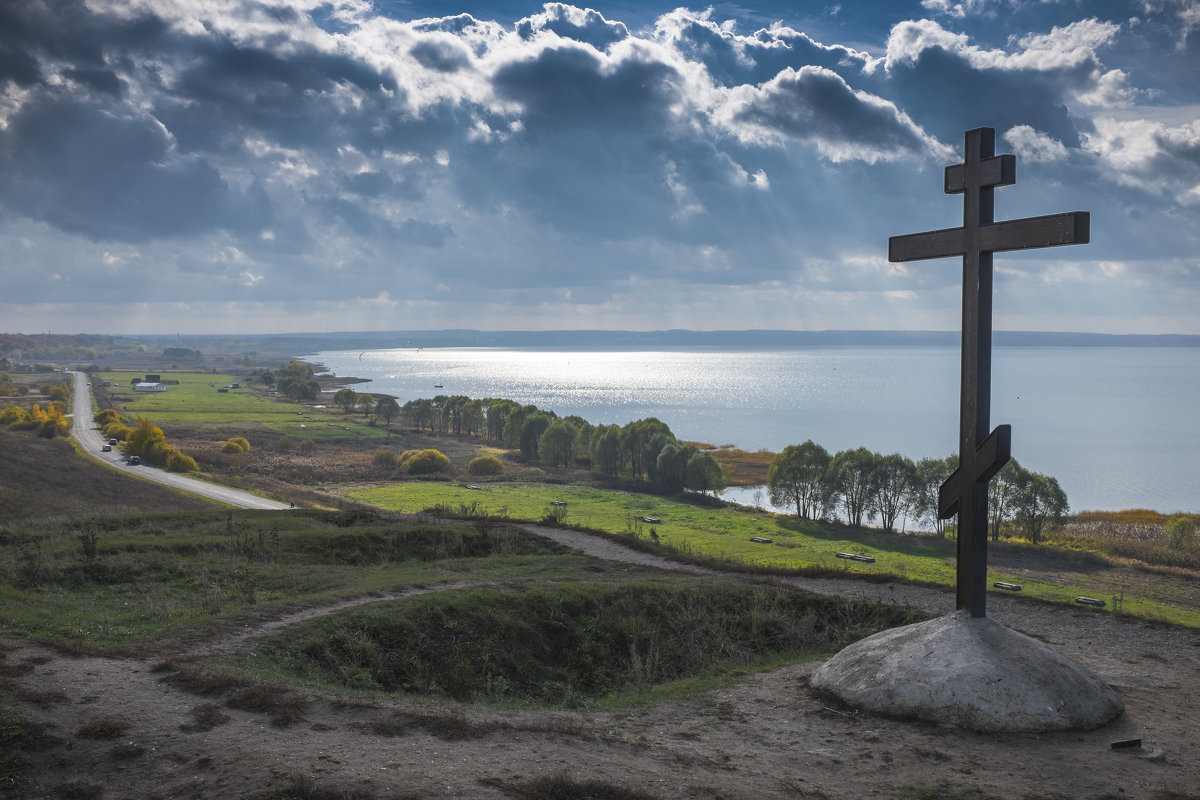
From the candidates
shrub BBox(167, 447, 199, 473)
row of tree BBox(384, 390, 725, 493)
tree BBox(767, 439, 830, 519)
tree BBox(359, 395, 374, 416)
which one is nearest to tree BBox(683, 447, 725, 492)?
row of tree BBox(384, 390, 725, 493)

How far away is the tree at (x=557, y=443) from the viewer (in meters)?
86.9

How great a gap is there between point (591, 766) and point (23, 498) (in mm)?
36992

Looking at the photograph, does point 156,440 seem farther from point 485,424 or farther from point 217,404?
point 217,404

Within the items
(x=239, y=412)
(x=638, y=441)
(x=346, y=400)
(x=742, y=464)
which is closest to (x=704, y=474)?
(x=638, y=441)

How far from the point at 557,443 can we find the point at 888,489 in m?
39.4

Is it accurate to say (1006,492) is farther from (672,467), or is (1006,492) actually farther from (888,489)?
(672,467)

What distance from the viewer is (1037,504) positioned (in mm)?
52250

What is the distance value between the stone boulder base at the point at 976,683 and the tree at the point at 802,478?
5067 cm

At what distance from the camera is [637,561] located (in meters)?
22.9

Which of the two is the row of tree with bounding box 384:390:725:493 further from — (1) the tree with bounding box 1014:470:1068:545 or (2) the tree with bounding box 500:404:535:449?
(1) the tree with bounding box 1014:470:1068:545

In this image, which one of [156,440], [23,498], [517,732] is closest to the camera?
[517,732]

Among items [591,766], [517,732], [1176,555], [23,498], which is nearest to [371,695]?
[517,732]

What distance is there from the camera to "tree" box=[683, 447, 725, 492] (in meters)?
68.4

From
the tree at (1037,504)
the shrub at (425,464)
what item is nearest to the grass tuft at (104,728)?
the tree at (1037,504)
